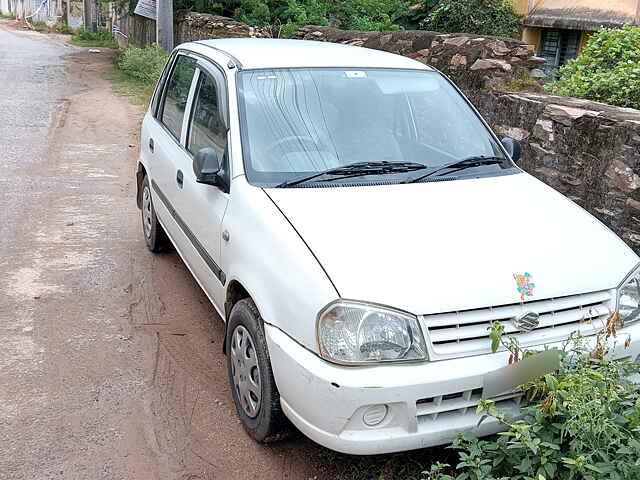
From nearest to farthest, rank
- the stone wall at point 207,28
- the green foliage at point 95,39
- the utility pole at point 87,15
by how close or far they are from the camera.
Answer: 1. the stone wall at point 207,28
2. the green foliage at point 95,39
3. the utility pole at point 87,15

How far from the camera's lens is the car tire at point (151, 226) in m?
5.96

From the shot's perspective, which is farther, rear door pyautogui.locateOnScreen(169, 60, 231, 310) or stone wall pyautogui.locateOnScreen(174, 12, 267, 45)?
stone wall pyautogui.locateOnScreen(174, 12, 267, 45)

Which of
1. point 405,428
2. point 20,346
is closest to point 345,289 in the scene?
point 405,428

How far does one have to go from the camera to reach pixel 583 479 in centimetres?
266

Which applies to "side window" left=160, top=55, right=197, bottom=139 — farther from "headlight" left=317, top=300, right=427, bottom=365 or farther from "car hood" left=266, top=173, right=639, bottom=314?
"headlight" left=317, top=300, right=427, bottom=365

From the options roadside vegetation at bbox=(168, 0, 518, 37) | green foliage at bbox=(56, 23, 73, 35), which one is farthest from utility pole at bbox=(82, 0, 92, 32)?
roadside vegetation at bbox=(168, 0, 518, 37)

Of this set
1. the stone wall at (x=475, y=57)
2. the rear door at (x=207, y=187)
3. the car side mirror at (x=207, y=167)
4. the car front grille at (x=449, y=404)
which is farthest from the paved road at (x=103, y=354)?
the stone wall at (x=475, y=57)

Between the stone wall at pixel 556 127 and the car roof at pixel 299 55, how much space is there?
1.51 metres

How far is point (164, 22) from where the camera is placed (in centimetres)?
1611

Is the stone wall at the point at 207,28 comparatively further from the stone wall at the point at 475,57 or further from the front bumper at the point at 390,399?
the front bumper at the point at 390,399

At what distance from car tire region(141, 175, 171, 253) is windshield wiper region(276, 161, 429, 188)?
2.40 metres

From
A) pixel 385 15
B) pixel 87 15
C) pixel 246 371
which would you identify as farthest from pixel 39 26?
pixel 246 371

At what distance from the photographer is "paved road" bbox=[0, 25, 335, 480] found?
11.4 feet

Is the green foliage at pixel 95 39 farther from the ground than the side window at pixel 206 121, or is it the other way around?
the side window at pixel 206 121
